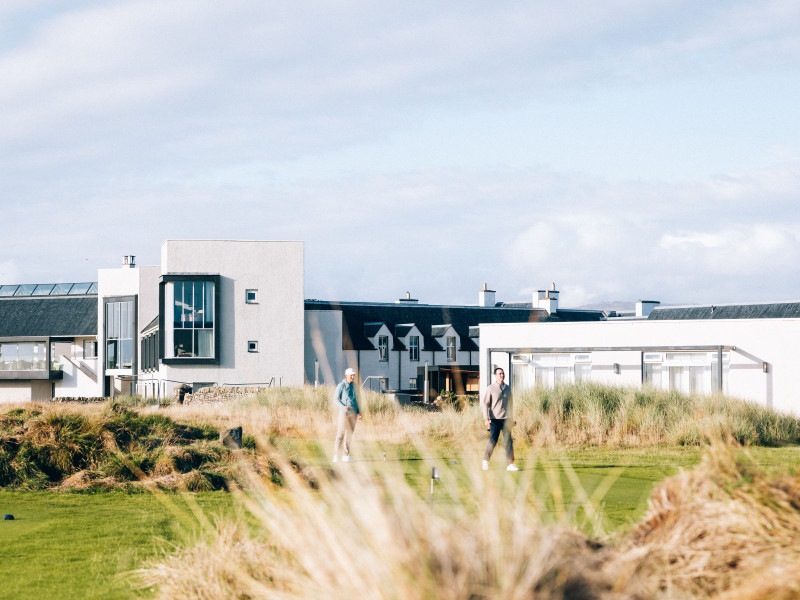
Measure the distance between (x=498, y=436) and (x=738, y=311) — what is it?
2908 cm

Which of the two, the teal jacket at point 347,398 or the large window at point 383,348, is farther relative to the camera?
the large window at point 383,348

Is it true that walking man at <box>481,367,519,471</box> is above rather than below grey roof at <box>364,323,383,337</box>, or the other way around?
below

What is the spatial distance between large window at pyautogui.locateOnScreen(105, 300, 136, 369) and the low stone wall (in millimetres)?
18040

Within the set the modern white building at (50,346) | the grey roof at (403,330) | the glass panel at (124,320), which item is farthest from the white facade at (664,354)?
the modern white building at (50,346)

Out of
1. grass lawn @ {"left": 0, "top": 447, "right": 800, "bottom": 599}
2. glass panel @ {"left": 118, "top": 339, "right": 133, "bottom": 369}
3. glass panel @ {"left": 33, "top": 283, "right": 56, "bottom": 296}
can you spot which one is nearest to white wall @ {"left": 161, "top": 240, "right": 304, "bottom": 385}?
glass panel @ {"left": 118, "top": 339, "right": 133, "bottom": 369}

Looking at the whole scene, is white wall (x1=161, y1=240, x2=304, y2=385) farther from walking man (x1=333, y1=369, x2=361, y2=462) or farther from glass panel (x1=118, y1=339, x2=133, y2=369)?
walking man (x1=333, y1=369, x2=361, y2=462)

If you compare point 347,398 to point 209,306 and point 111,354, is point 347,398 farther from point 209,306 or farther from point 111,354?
point 111,354

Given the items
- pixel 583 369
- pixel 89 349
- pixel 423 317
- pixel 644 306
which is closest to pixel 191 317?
pixel 89 349

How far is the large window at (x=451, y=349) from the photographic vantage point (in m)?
68.3

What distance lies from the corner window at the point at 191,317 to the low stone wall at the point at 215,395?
Result: 23.8ft

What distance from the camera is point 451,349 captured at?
6844cm

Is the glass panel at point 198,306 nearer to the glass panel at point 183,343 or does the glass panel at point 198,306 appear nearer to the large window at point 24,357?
the glass panel at point 183,343

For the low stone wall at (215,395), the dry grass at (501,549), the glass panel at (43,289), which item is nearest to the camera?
the dry grass at (501,549)

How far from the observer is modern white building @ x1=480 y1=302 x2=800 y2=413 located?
107 feet
